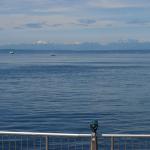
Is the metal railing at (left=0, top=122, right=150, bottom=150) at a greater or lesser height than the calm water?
lesser

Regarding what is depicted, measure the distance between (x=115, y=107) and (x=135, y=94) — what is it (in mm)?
10621

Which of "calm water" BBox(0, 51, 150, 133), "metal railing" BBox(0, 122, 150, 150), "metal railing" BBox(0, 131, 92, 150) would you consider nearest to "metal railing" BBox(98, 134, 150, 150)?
"metal railing" BBox(0, 122, 150, 150)

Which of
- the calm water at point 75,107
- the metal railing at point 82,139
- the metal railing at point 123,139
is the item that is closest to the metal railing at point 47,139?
the metal railing at point 82,139

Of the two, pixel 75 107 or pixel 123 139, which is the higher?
pixel 75 107

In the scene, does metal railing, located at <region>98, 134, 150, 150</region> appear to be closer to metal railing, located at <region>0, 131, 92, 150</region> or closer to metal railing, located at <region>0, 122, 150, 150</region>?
metal railing, located at <region>0, 122, 150, 150</region>

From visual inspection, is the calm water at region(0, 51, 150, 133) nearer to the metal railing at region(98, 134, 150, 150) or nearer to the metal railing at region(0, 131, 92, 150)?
the metal railing at region(0, 131, 92, 150)

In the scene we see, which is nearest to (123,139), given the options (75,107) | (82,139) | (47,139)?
(82,139)

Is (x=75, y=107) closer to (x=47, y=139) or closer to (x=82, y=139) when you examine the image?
(x=82, y=139)

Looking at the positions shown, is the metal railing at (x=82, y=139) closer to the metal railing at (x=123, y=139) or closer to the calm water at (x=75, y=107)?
the metal railing at (x=123, y=139)

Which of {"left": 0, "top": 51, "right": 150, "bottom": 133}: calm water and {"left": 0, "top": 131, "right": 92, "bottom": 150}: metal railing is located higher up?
{"left": 0, "top": 51, "right": 150, "bottom": 133}: calm water

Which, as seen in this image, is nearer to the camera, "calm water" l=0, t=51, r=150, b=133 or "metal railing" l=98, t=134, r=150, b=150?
"metal railing" l=98, t=134, r=150, b=150

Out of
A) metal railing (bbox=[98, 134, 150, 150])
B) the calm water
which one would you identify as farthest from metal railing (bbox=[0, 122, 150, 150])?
the calm water

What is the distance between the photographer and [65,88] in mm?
66000

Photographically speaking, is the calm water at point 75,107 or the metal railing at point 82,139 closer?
the metal railing at point 82,139
